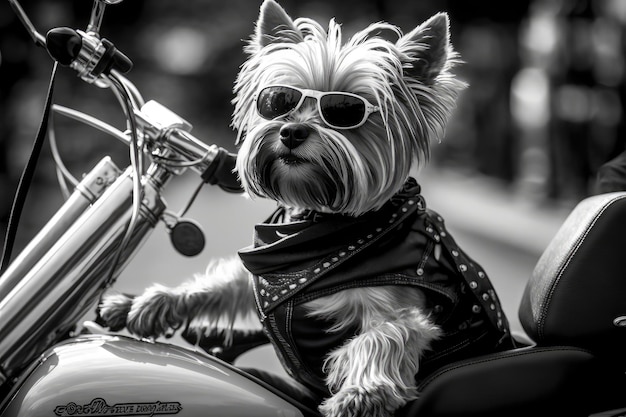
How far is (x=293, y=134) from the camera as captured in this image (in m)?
2.05

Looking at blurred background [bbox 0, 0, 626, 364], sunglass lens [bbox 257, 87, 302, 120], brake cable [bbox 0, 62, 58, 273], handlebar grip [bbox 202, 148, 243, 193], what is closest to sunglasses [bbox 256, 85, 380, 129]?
sunglass lens [bbox 257, 87, 302, 120]

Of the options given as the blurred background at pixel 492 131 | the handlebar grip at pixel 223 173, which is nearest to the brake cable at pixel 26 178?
the handlebar grip at pixel 223 173

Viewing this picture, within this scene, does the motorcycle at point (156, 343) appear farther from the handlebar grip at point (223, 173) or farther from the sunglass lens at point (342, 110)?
the sunglass lens at point (342, 110)

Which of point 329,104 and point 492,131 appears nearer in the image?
point 329,104

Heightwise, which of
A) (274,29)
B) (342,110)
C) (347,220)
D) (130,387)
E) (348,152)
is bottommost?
(130,387)

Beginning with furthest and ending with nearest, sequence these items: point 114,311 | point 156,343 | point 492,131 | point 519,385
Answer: point 492,131 < point 114,311 < point 156,343 < point 519,385

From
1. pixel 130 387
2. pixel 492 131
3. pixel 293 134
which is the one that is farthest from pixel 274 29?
pixel 492 131

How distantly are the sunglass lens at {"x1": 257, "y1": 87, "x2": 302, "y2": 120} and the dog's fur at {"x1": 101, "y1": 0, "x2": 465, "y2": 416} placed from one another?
0.03m

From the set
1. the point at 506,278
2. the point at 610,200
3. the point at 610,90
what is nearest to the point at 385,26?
the point at 610,200

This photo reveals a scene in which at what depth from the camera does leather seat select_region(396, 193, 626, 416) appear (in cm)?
187

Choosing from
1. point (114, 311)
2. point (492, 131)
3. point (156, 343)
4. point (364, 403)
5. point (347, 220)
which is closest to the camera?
point (364, 403)

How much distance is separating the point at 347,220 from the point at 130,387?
0.69 m

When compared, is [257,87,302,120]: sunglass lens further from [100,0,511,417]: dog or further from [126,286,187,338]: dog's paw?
[126,286,187,338]: dog's paw

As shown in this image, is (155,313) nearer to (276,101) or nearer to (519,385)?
(276,101)
